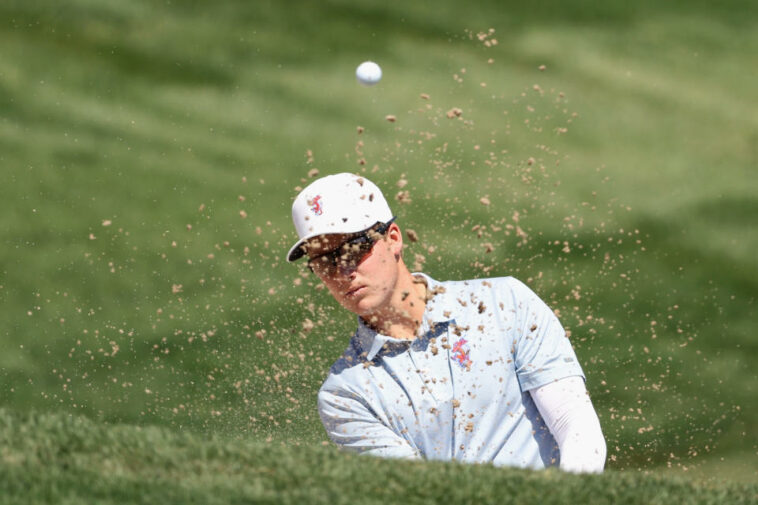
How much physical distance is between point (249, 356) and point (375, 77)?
80cm

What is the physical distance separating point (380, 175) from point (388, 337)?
2.16 feet

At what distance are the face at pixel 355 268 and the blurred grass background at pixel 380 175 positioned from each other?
1.96ft

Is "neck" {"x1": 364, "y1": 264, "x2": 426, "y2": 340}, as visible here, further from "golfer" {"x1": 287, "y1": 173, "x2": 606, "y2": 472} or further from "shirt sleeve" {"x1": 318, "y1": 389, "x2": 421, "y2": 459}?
"shirt sleeve" {"x1": 318, "y1": 389, "x2": 421, "y2": 459}

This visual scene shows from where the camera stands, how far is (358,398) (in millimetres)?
1980

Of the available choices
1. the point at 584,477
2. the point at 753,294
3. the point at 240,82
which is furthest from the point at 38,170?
the point at 753,294

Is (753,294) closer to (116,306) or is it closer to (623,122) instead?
(623,122)

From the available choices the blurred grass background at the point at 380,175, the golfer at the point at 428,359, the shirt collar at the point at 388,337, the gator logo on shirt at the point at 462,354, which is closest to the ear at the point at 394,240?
the golfer at the point at 428,359

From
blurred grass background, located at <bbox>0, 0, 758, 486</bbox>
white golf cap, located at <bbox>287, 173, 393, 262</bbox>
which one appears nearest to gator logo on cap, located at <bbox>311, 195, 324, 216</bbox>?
white golf cap, located at <bbox>287, 173, 393, 262</bbox>

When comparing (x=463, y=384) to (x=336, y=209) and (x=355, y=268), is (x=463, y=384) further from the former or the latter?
(x=336, y=209)

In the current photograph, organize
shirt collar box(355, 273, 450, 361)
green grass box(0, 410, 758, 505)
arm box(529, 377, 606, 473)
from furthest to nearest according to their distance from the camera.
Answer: shirt collar box(355, 273, 450, 361) < arm box(529, 377, 606, 473) < green grass box(0, 410, 758, 505)

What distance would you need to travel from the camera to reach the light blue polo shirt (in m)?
1.91

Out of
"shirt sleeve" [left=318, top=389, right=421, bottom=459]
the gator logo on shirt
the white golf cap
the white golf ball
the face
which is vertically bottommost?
"shirt sleeve" [left=318, top=389, right=421, bottom=459]

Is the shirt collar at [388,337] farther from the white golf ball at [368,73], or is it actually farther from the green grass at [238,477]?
the white golf ball at [368,73]

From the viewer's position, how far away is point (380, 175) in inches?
99.2
